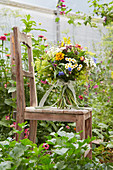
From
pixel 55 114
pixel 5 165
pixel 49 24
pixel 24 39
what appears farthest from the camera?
pixel 49 24

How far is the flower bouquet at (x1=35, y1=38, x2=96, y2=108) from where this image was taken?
1633 millimetres

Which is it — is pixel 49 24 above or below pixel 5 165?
above

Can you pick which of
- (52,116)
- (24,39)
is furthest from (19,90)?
(24,39)

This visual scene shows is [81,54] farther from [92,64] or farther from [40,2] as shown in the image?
[40,2]

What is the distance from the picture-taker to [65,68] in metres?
1.62

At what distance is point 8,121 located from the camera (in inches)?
88.0

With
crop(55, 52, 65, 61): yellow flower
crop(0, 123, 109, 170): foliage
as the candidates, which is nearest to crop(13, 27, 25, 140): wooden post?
crop(55, 52, 65, 61): yellow flower

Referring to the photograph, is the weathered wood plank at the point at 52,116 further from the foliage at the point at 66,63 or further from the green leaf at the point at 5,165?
the green leaf at the point at 5,165

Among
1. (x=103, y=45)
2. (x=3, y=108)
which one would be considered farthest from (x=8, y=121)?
(x=103, y=45)

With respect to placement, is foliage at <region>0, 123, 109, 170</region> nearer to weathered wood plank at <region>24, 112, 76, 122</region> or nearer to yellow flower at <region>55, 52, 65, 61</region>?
weathered wood plank at <region>24, 112, 76, 122</region>

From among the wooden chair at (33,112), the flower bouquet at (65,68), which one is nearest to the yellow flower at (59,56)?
the flower bouquet at (65,68)

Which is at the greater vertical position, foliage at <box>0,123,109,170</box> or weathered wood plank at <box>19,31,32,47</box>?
weathered wood plank at <box>19,31,32,47</box>

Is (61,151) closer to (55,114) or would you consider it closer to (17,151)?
(17,151)

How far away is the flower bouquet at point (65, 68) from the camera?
1.63 m
